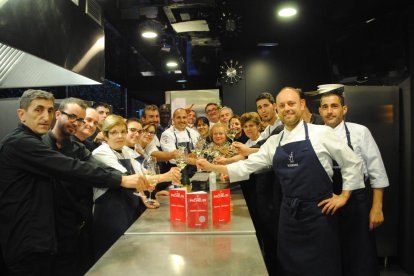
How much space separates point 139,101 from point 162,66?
147 cm

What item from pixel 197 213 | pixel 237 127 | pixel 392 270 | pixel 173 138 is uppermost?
pixel 237 127

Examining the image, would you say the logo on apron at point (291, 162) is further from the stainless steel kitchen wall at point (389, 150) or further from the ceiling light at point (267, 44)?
the ceiling light at point (267, 44)

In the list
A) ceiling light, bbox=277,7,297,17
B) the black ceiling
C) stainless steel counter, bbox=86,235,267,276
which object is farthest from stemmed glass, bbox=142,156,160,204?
ceiling light, bbox=277,7,297,17

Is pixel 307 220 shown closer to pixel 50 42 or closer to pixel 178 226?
pixel 178 226

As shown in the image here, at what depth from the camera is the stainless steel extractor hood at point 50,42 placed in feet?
5.83

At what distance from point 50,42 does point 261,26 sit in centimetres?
378

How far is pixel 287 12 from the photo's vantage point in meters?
4.55

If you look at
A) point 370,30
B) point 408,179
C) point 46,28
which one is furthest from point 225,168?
point 370,30

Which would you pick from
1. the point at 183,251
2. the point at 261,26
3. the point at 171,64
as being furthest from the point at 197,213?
the point at 171,64

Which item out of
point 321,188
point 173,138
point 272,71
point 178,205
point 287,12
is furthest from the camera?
point 272,71

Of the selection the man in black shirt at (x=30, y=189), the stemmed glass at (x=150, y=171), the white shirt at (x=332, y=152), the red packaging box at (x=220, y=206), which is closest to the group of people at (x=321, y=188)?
the white shirt at (x=332, y=152)

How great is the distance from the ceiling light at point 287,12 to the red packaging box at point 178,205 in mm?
3234

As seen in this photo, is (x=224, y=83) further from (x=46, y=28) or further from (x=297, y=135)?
(x=46, y=28)

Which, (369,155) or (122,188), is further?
(369,155)
